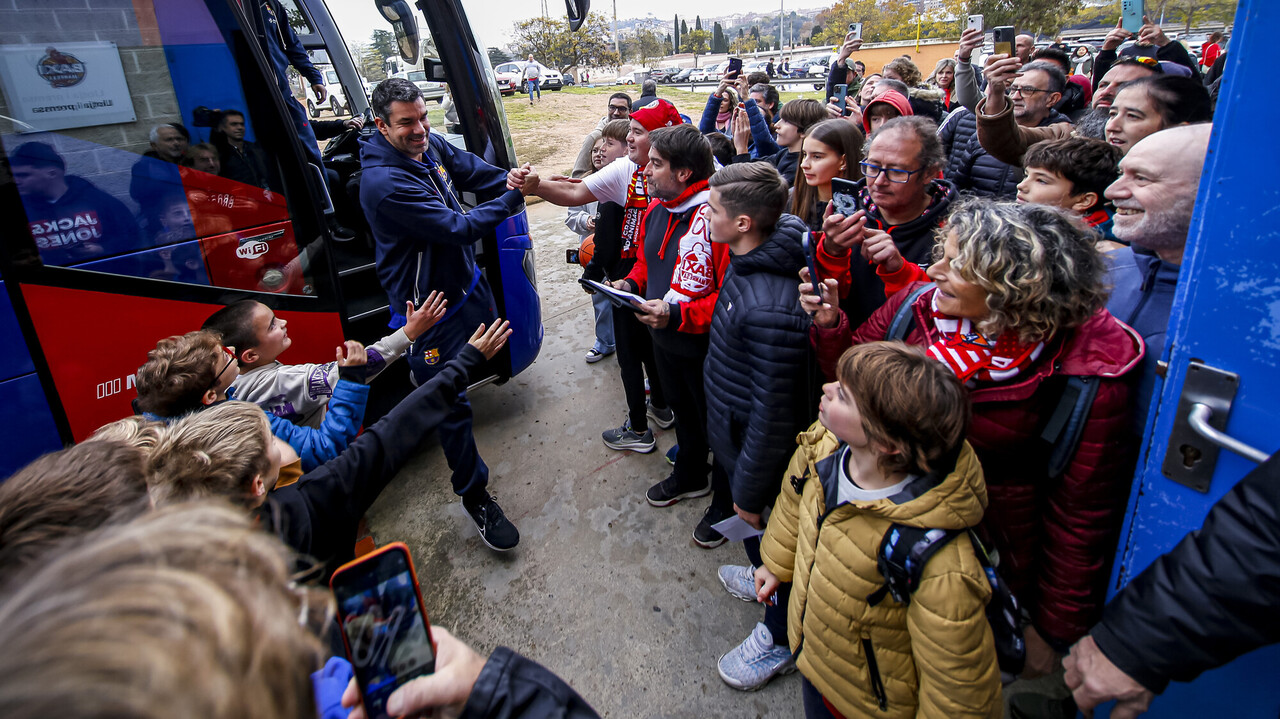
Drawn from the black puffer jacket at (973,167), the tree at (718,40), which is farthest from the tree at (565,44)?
the black puffer jacket at (973,167)

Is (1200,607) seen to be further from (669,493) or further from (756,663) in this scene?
(669,493)

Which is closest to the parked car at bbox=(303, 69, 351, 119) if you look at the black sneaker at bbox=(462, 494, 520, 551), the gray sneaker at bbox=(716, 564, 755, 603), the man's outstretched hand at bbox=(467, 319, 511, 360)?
the black sneaker at bbox=(462, 494, 520, 551)

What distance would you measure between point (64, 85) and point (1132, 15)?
6484 mm

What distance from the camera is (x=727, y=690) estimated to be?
2.23m

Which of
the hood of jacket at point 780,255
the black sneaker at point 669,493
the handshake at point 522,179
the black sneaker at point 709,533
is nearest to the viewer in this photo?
the hood of jacket at point 780,255

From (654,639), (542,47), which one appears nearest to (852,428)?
(654,639)

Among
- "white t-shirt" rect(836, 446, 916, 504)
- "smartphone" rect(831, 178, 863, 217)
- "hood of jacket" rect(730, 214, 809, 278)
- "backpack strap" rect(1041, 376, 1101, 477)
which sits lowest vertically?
"white t-shirt" rect(836, 446, 916, 504)

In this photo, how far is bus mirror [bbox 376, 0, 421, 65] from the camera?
349 cm

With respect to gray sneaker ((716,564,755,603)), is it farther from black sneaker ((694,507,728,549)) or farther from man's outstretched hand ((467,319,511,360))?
man's outstretched hand ((467,319,511,360))

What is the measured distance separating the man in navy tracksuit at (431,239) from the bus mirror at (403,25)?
841 millimetres

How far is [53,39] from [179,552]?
279 centimetres

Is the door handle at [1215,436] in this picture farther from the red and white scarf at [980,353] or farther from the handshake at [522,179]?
the handshake at [522,179]

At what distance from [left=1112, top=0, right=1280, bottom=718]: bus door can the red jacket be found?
0.33 feet

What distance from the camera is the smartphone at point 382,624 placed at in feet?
2.90
